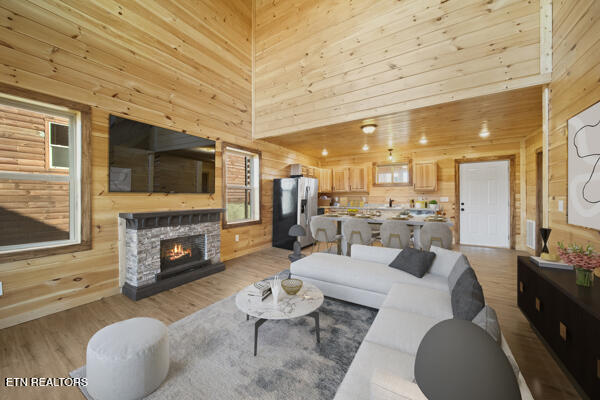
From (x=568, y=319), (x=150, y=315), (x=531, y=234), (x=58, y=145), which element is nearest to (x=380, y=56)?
(x=568, y=319)

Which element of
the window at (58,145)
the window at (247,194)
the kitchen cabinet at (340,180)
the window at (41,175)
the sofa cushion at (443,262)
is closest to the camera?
the window at (41,175)

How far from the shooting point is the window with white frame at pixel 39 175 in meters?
2.35

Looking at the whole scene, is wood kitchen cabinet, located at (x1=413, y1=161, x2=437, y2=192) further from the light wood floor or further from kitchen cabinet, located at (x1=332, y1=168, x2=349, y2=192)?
the light wood floor

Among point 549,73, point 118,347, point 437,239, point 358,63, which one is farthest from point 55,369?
point 549,73

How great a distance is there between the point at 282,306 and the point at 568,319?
6.50ft

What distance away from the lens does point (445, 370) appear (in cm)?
45

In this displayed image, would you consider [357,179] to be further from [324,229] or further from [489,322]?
[489,322]

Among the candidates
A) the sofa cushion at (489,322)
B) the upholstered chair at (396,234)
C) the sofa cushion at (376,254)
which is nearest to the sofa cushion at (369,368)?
the sofa cushion at (489,322)

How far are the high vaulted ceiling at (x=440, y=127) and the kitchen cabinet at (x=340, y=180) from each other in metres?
0.83

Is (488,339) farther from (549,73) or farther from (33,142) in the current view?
(33,142)

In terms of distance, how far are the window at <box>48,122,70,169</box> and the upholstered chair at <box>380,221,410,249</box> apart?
4263mm

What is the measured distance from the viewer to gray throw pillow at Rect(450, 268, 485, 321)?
4.61 ft

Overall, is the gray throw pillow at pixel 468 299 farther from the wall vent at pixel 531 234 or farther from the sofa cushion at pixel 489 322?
the wall vent at pixel 531 234

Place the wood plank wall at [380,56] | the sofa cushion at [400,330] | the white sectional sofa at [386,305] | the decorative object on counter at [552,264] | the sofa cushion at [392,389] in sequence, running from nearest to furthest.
→ the sofa cushion at [392,389] < the white sectional sofa at [386,305] < the sofa cushion at [400,330] < the decorative object on counter at [552,264] < the wood plank wall at [380,56]
